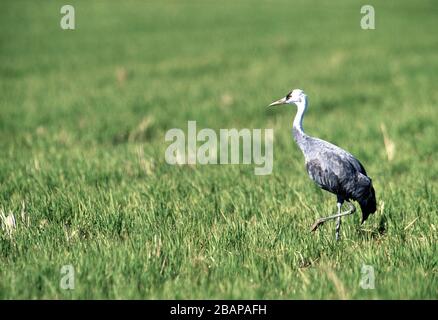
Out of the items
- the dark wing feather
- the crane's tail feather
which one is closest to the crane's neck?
the dark wing feather

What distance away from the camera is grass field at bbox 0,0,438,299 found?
12.7 feet

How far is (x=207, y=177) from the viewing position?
653cm

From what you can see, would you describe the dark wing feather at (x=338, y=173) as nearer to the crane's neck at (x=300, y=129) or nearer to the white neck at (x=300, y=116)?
the crane's neck at (x=300, y=129)

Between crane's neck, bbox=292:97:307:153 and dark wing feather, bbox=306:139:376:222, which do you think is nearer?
dark wing feather, bbox=306:139:376:222

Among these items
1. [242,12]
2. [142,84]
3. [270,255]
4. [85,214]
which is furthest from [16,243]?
[242,12]

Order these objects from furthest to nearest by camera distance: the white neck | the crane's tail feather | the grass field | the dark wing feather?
the white neck, the crane's tail feather, the dark wing feather, the grass field

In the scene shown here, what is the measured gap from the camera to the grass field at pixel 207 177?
386 centimetres

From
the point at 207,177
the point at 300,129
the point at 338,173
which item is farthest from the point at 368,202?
the point at 207,177

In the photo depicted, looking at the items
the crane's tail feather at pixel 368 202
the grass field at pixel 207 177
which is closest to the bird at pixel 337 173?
the crane's tail feather at pixel 368 202

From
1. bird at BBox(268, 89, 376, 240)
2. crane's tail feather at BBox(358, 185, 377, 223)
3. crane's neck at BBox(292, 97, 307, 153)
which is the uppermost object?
crane's neck at BBox(292, 97, 307, 153)

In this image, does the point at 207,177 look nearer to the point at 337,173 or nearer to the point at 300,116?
the point at 300,116

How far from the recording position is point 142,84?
14.4 m

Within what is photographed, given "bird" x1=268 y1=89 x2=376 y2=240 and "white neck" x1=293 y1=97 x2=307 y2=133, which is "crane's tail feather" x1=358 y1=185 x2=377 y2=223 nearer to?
"bird" x1=268 y1=89 x2=376 y2=240
